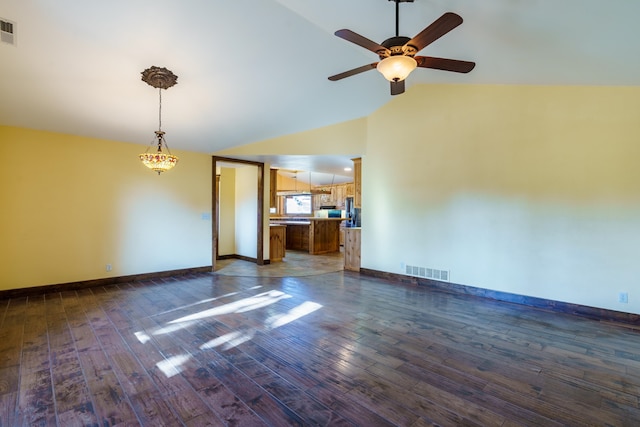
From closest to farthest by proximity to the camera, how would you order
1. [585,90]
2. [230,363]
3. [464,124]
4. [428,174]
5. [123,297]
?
[230,363]
[585,90]
[123,297]
[464,124]
[428,174]

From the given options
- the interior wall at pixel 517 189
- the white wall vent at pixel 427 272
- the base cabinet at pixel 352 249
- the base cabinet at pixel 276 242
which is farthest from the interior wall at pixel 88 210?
the white wall vent at pixel 427 272

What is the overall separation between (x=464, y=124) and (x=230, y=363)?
455 centimetres

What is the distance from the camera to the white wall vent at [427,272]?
4.81 metres

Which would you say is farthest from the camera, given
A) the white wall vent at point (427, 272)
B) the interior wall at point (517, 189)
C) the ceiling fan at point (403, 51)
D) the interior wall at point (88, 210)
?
the white wall vent at point (427, 272)

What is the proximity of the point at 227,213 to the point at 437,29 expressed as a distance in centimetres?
667

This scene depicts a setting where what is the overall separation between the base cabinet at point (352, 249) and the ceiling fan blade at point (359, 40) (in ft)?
13.5

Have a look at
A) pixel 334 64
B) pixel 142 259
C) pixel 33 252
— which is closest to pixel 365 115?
pixel 334 64

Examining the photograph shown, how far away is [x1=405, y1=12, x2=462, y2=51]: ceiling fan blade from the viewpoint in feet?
6.57

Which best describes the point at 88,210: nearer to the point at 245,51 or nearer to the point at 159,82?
the point at 159,82

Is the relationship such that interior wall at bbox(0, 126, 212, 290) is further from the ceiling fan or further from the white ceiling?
the ceiling fan

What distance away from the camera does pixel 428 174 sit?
16.5ft

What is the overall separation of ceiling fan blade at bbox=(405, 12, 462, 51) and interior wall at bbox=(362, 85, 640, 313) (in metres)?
2.68

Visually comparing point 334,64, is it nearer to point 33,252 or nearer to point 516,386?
point 516,386

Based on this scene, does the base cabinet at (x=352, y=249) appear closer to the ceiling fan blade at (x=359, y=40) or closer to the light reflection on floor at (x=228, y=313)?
the light reflection on floor at (x=228, y=313)
